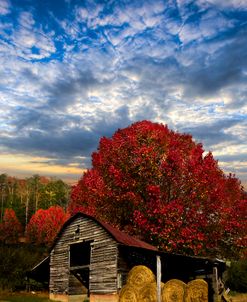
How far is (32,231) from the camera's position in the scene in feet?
257

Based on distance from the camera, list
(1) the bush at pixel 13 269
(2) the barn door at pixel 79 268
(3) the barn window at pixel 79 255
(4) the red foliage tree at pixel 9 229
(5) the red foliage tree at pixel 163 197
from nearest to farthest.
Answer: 1. (5) the red foliage tree at pixel 163 197
2. (2) the barn door at pixel 79 268
3. (1) the bush at pixel 13 269
4. (3) the barn window at pixel 79 255
5. (4) the red foliage tree at pixel 9 229

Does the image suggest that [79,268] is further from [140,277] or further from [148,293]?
[148,293]

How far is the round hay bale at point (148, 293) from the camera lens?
2005cm

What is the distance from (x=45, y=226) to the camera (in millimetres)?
76062

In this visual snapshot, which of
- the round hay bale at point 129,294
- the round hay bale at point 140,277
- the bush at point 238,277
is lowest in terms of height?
the bush at point 238,277

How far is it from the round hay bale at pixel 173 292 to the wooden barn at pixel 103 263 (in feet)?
6.90

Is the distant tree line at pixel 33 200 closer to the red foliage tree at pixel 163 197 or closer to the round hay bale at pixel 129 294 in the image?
the red foliage tree at pixel 163 197

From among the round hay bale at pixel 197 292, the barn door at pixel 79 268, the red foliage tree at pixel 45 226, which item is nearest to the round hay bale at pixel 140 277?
the round hay bale at pixel 197 292

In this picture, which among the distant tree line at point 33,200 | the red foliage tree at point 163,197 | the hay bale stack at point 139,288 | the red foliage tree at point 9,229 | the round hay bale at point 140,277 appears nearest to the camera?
the hay bale stack at point 139,288

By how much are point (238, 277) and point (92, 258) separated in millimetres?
15655

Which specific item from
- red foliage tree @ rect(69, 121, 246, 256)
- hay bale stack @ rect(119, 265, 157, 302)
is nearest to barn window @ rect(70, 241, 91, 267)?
red foliage tree @ rect(69, 121, 246, 256)

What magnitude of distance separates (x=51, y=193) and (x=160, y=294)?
95.9m

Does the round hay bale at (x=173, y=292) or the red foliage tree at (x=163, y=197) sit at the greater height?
the red foliage tree at (x=163, y=197)

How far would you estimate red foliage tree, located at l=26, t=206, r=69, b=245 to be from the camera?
75.2 metres
